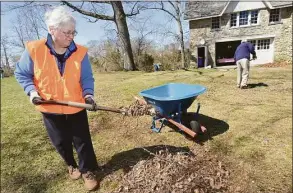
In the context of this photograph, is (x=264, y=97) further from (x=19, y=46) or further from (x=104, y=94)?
(x=19, y=46)

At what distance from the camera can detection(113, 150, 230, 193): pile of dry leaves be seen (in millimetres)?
2820

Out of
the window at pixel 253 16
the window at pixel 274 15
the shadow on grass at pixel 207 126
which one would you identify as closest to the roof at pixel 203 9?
the window at pixel 253 16

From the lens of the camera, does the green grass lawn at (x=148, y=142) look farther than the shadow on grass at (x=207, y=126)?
No

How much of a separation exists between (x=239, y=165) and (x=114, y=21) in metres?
15.2

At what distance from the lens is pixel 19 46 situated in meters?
32.3

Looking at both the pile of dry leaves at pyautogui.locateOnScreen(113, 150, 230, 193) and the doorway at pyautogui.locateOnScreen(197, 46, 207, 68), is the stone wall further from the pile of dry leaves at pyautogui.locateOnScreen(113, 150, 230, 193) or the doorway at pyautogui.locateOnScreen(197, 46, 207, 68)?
the pile of dry leaves at pyautogui.locateOnScreen(113, 150, 230, 193)

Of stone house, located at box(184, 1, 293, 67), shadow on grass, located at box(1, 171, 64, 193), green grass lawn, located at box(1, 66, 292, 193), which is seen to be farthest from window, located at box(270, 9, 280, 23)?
shadow on grass, located at box(1, 171, 64, 193)

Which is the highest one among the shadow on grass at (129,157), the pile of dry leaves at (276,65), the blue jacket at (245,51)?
the blue jacket at (245,51)

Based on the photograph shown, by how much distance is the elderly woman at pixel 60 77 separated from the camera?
2.43m

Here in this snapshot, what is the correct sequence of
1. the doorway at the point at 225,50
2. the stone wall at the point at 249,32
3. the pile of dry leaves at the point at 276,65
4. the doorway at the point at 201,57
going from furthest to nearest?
the doorway at the point at 201,57 < the doorway at the point at 225,50 < the stone wall at the point at 249,32 < the pile of dry leaves at the point at 276,65

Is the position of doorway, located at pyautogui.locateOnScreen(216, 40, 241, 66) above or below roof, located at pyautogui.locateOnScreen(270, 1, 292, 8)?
below

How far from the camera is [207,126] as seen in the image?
4.70 m

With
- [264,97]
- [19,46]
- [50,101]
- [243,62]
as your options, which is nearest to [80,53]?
[50,101]

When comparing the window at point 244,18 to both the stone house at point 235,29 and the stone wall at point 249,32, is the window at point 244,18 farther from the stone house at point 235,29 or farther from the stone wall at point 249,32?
the stone wall at point 249,32
